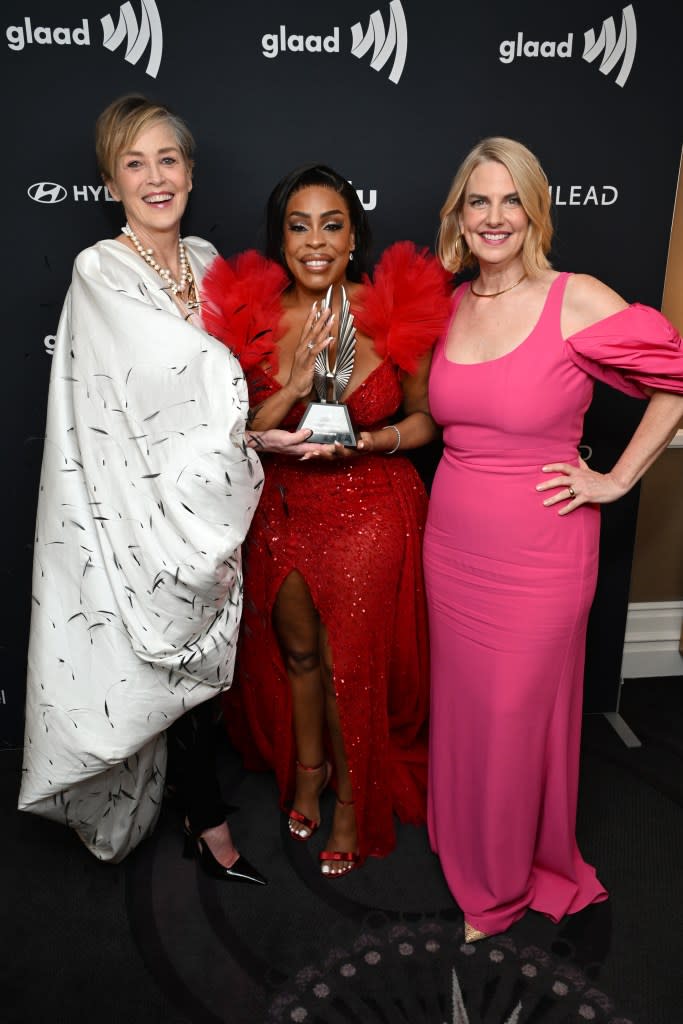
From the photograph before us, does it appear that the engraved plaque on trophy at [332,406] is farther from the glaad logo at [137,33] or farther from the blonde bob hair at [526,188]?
the glaad logo at [137,33]

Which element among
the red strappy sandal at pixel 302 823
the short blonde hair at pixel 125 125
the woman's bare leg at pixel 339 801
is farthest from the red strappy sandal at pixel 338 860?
the short blonde hair at pixel 125 125

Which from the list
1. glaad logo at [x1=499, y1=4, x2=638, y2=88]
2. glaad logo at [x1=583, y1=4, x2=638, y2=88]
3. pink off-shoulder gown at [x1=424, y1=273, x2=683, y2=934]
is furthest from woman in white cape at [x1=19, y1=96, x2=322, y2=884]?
glaad logo at [x1=583, y1=4, x2=638, y2=88]

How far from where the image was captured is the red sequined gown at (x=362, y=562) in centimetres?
208

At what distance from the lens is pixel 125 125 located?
75.6 inches

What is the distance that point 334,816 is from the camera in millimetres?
2367

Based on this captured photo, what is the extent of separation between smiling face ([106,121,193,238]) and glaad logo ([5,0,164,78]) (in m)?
0.46

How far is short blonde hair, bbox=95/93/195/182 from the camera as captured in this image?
6.29ft

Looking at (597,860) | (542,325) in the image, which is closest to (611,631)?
(597,860)

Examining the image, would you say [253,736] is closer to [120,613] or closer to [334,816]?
[334,816]

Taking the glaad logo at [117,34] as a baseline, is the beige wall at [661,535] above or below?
below

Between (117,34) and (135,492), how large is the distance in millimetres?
1302

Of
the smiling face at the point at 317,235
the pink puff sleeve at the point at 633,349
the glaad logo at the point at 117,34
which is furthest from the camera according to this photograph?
the glaad logo at the point at 117,34

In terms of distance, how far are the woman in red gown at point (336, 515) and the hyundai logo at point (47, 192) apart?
576mm

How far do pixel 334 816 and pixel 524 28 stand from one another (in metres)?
2.33
